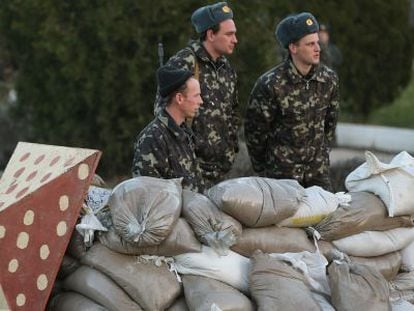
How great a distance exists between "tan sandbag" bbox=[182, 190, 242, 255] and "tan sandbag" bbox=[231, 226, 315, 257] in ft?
0.26

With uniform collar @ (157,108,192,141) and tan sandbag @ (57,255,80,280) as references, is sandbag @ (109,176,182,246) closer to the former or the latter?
tan sandbag @ (57,255,80,280)

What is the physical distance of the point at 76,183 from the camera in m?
3.84

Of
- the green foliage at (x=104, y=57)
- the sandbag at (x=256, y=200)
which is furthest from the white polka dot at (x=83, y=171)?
the green foliage at (x=104, y=57)

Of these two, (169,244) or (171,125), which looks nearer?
(169,244)

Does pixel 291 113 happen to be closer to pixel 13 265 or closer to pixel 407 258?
pixel 407 258

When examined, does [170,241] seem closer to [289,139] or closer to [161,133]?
[161,133]

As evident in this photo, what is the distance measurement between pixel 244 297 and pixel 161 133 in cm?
102

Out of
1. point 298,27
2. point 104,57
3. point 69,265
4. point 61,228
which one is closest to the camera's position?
point 61,228

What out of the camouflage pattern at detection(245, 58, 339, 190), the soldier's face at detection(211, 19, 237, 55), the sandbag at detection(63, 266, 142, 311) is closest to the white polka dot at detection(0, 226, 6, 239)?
the sandbag at detection(63, 266, 142, 311)

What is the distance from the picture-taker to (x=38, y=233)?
3.80 metres

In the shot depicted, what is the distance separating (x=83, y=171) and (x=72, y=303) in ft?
1.89

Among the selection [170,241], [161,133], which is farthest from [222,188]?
[161,133]

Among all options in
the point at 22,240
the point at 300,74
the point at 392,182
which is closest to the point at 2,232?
the point at 22,240

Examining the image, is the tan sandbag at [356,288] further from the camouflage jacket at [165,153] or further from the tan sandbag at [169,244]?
the camouflage jacket at [165,153]
